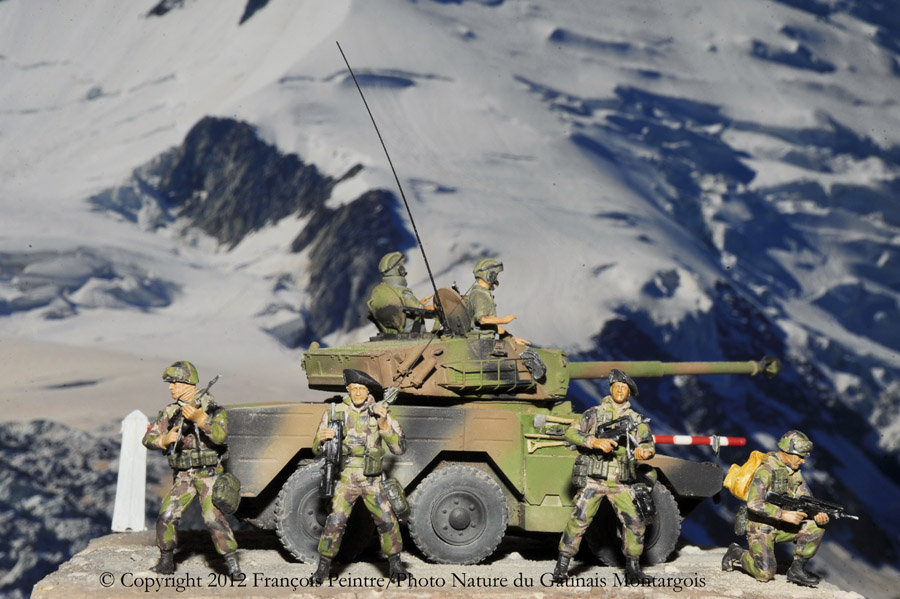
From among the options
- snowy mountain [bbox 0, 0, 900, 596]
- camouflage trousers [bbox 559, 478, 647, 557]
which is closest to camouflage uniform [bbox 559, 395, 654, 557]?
camouflage trousers [bbox 559, 478, 647, 557]

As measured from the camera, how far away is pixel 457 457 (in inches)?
526

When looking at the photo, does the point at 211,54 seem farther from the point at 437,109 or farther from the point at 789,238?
the point at 789,238

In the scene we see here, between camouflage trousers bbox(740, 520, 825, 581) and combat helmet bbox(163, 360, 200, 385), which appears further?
camouflage trousers bbox(740, 520, 825, 581)

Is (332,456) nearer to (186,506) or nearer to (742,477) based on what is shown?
(186,506)

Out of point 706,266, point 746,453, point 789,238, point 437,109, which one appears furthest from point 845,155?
point 437,109

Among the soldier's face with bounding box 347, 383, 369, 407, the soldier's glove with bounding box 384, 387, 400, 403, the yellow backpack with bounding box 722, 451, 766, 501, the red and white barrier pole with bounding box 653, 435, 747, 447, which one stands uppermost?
the soldier's face with bounding box 347, 383, 369, 407

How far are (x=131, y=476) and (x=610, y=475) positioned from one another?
6747 millimetres

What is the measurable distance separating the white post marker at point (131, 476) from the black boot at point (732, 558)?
291 inches

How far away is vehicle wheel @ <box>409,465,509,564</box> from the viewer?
1285 cm

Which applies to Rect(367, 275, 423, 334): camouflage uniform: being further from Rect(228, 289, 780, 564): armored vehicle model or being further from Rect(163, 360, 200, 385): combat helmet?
Rect(163, 360, 200, 385): combat helmet

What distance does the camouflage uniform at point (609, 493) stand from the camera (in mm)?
11945

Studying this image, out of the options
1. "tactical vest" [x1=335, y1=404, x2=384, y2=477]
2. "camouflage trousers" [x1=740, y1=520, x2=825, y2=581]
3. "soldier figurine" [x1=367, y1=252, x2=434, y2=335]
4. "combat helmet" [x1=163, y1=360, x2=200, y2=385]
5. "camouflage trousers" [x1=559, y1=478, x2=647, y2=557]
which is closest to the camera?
"tactical vest" [x1=335, y1=404, x2=384, y2=477]

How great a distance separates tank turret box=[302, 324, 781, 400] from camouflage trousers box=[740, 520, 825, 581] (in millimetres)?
2879

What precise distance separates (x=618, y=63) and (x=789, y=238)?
8.47 meters
